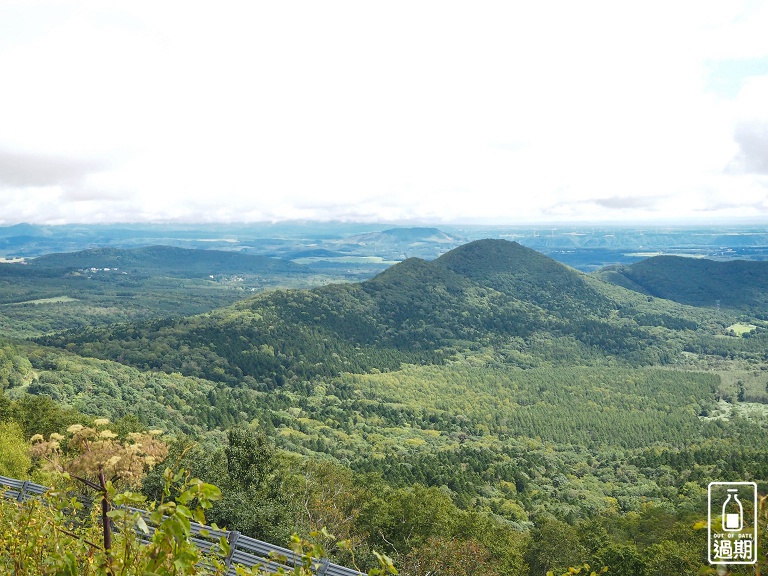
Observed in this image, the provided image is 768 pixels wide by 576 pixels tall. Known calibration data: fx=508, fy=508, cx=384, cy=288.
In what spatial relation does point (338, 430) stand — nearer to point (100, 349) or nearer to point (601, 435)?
point (601, 435)

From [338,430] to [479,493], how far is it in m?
51.2

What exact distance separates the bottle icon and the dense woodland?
2.19 meters

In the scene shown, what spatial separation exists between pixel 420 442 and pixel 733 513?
121188 mm

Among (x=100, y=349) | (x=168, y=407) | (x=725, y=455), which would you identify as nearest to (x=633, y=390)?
(x=725, y=455)

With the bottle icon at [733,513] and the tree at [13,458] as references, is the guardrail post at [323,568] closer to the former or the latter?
the bottle icon at [733,513]

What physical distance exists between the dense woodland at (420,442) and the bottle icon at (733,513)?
2190 millimetres

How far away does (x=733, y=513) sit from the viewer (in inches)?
336

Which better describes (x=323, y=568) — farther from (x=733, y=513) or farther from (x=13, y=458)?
(x=13, y=458)

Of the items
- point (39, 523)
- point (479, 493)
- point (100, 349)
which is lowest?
point (479, 493)

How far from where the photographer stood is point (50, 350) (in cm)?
14512

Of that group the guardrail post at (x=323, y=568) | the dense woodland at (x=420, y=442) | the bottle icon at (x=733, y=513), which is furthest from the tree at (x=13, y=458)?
the bottle icon at (x=733, y=513)

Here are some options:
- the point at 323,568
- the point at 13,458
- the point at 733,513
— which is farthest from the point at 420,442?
the point at 733,513

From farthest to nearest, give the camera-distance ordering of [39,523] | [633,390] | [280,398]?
[633,390]
[280,398]
[39,523]

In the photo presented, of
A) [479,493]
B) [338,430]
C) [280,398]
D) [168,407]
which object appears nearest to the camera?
[479,493]
